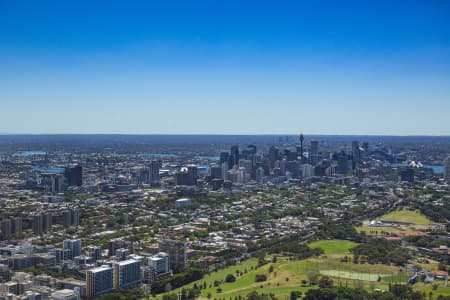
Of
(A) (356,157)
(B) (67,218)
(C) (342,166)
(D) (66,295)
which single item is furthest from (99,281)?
(A) (356,157)

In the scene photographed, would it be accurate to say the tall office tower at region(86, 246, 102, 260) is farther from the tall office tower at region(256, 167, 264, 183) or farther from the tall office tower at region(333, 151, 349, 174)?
the tall office tower at region(333, 151, 349, 174)

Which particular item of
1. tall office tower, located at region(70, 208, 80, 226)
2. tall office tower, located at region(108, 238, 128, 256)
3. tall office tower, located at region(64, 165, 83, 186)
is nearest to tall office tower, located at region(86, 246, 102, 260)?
tall office tower, located at region(108, 238, 128, 256)

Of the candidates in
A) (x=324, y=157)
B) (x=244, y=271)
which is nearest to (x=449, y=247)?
(x=244, y=271)

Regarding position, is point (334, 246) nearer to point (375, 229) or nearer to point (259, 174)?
point (375, 229)

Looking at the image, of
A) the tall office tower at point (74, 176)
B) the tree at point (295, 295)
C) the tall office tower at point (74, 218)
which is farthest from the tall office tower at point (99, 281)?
the tall office tower at point (74, 176)

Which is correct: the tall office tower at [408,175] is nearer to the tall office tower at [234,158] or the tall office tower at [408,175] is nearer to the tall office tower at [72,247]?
the tall office tower at [234,158]

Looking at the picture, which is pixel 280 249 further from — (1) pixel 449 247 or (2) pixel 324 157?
(2) pixel 324 157
